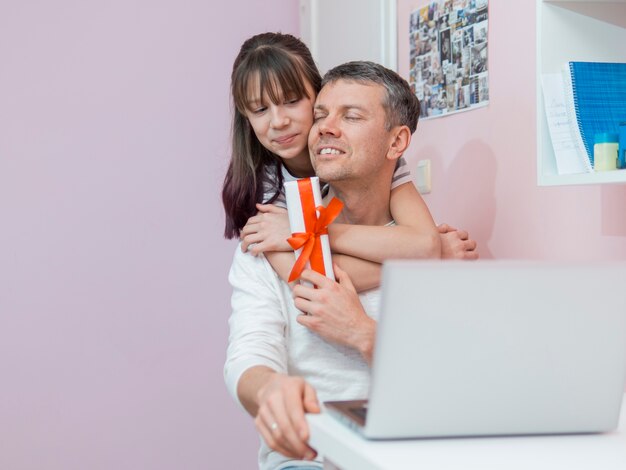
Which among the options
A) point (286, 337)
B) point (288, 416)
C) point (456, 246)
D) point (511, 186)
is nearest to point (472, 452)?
point (288, 416)

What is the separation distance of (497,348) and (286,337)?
2.53 feet

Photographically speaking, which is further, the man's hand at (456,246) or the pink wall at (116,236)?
the pink wall at (116,236)

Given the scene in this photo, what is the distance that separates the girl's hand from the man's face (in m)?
0.11

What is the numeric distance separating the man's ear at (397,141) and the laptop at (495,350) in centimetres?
81

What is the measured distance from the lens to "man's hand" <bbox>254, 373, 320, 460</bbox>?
101 cm

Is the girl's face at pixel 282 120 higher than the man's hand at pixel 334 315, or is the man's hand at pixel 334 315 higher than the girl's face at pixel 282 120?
the girl's face at pixel 282 120

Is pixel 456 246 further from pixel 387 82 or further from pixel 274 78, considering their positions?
pixel 274 78

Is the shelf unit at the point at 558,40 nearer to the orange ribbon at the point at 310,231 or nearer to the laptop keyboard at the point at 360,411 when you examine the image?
the orange ribbon at the point at 310,231

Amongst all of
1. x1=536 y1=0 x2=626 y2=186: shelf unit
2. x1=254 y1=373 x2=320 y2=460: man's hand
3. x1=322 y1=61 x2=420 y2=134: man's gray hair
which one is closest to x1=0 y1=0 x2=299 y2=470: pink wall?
x1=322 y1=61 x2=420 y2=134: man's gray hair

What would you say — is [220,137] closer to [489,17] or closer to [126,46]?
[126,46]

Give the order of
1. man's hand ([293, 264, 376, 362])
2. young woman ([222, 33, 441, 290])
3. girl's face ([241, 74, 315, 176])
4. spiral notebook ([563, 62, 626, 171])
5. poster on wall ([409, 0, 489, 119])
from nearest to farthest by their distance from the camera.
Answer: spiral notebook ([563, 62, 626, 171]) < man's hand ([293, 264, 376, 362]) < young woman ([222, 33, 441, 290]) < girl's face ([241, 74, 315, 176]) < poster on wall ([409, 0, 489, 119])

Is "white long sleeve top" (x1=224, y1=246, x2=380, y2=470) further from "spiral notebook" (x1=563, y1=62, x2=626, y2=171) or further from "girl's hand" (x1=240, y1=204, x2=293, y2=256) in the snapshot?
"spiral notebook" (x1=563, y1=62, x2=626, y2=171)

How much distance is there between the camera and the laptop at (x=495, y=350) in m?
0.90

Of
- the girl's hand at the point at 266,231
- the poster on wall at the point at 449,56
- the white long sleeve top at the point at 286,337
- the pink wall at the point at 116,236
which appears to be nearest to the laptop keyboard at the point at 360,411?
the white long sleeve top at the point at 286,337
